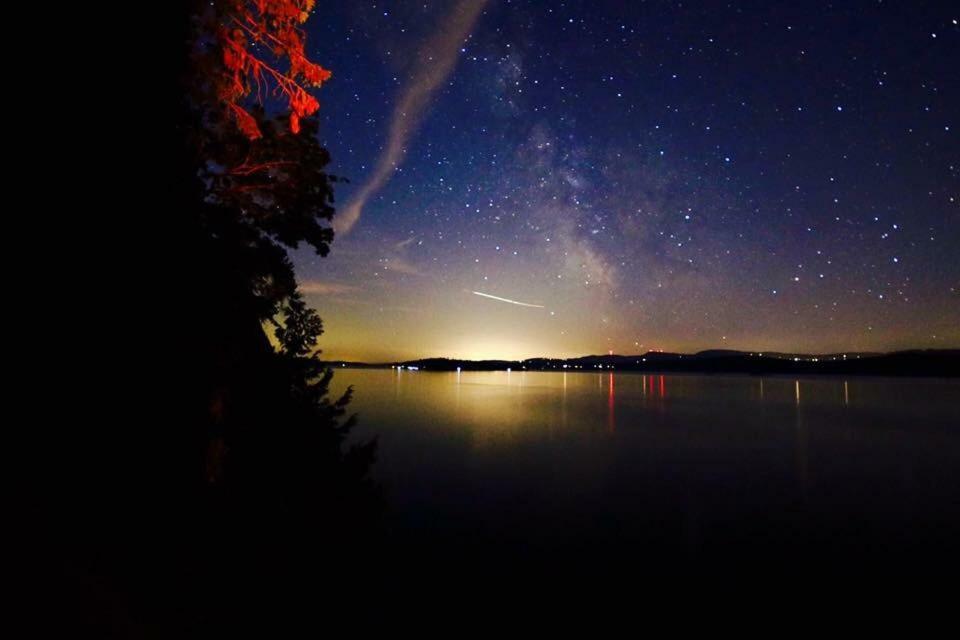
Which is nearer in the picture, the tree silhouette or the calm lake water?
the tree silhouette

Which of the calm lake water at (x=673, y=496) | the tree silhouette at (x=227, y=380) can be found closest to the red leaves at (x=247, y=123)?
the tree silhouette at (x=227, y=380)

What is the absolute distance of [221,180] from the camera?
709 cm

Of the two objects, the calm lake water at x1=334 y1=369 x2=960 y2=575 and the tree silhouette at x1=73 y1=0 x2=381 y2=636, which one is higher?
the tree silhouette at x1=73 y1=0 x2=381 y2=636

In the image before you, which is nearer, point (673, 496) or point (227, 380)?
point (227, 380)

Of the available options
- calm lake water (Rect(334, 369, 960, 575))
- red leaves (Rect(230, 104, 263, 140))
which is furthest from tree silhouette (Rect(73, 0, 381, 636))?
calm lake water (Rect(334, 369, 960, 575))

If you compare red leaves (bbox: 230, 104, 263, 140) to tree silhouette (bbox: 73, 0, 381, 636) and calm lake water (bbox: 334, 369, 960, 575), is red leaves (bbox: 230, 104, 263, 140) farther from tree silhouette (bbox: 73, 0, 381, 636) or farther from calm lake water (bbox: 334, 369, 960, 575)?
calm lake water (bbox: 334, 369, 960, 575)

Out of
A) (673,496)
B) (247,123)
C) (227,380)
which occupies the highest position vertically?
(247,123)

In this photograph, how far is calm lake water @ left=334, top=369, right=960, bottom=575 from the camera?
13.9 meters

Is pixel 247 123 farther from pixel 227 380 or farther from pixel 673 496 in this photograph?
pixel 673 496

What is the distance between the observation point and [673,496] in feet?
68.0

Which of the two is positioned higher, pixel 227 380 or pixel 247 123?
pixel 247 123

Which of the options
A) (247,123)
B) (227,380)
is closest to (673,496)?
(227,380)

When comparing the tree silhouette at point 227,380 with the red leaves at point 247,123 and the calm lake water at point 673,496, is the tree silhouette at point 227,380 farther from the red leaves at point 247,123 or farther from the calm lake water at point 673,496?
the calm lake water at point 673,496

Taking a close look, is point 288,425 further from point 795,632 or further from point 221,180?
point 795,632
